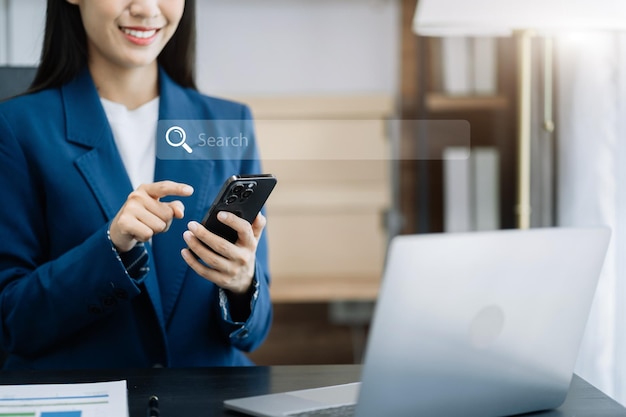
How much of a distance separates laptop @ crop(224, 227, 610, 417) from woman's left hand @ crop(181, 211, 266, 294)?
0.31 meters

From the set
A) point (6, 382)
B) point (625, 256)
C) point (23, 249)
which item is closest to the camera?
point (6, 382)

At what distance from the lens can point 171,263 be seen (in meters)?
1.44

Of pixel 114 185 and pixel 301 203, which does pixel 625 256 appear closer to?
pixel 114 185

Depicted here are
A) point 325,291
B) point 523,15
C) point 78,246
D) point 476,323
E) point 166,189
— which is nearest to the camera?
point 476,323

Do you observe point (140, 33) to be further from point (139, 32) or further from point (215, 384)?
point (215, 384)

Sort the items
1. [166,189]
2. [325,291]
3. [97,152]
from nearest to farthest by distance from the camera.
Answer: [166,189]
[97,152]
[325,291]

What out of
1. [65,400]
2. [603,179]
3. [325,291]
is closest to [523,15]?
[603,179]


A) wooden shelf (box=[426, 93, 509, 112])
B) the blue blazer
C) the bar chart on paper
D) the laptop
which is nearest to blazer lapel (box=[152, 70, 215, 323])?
the blue blazer

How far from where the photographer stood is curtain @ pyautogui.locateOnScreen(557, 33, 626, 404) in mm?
1777

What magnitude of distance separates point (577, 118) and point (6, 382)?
136 centimetres

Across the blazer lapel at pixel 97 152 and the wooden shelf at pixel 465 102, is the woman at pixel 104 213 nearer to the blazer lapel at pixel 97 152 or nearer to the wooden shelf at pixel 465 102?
the blazer lapel at pixel 97 152

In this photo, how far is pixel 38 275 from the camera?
135 cm

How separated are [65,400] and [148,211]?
1.06ft

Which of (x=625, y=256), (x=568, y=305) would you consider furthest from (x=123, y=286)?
(x=625, y=256)
